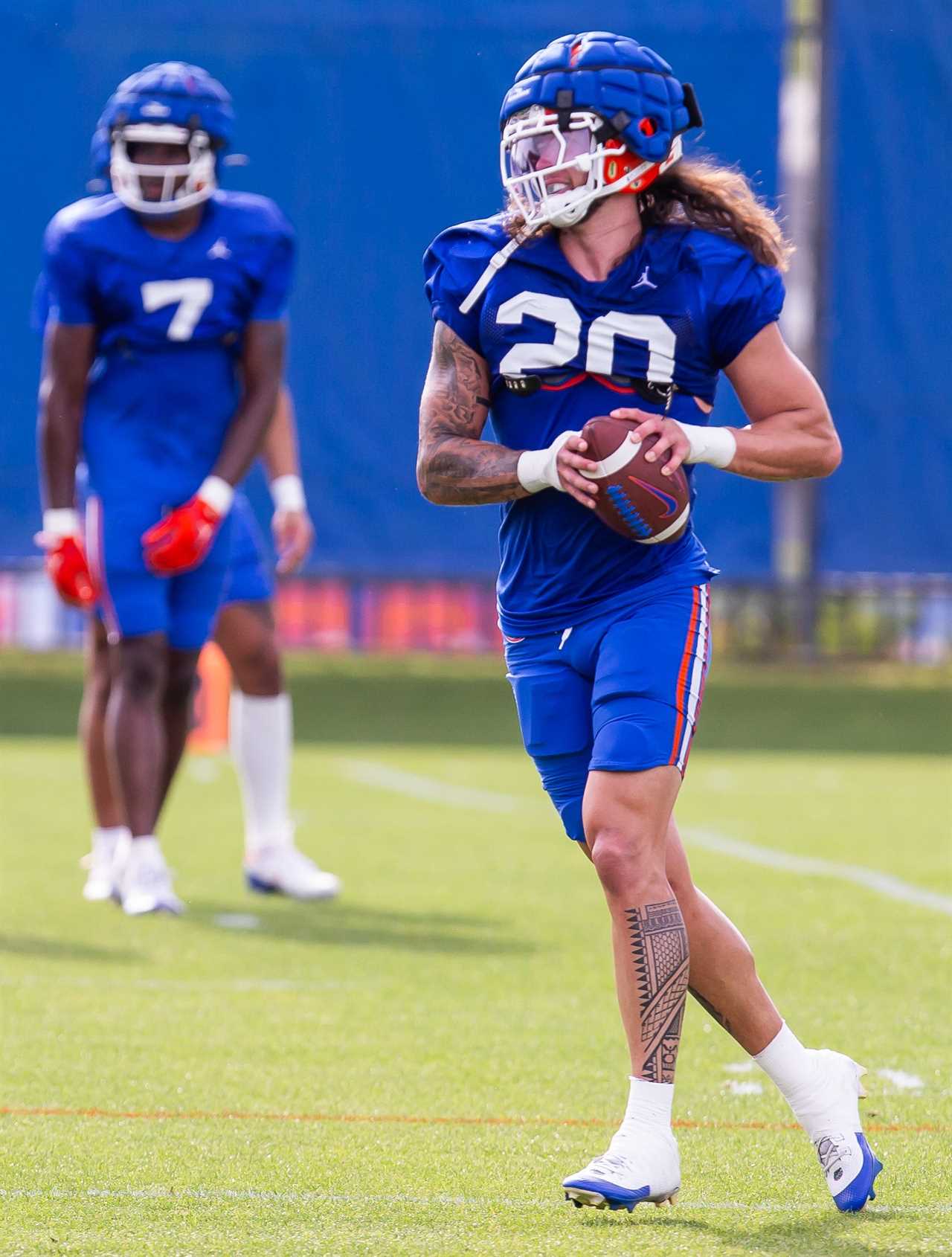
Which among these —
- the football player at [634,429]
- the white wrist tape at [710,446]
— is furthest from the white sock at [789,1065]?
the white wrist tape at [710,446]

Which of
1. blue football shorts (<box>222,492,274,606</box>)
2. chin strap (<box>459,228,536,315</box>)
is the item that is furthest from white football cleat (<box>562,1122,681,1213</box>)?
blue football shorts (<box>222,492,274,606</box>)

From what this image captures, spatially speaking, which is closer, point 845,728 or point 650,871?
point 650,871

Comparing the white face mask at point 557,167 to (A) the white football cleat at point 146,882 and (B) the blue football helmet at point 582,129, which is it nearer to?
(B) the blue football helmet at point 582,129

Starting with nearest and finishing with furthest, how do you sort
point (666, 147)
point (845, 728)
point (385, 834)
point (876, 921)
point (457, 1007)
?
point (666, 147) → point (457, 1007) → point (876, 921) → point (385, 834) → point (845, 728)

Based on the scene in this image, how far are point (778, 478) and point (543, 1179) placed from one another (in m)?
1.25

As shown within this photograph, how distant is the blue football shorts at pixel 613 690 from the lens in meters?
3.44

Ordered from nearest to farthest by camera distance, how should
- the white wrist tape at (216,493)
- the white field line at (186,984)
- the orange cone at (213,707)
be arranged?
1. the white field line at (186,984)
2. the white wrist tape at (216,493)
3. the orange cone at (213,707)

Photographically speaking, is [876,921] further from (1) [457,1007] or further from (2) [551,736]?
(2) [551,736]

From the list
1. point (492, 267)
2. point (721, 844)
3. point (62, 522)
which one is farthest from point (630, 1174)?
point (721, 844)

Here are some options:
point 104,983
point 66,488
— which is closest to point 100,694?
point 66,488

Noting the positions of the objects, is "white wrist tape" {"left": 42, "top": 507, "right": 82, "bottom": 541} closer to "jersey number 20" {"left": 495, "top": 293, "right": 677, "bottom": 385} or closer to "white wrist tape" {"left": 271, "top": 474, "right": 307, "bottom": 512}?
"white wrist tape" {"left": 271, "top": 474, "right": 307, "bottom": 512}

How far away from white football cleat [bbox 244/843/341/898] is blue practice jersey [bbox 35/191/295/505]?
1.27 m

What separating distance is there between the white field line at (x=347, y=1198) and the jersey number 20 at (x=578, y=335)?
1377 mm

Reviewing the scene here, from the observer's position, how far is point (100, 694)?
22.2 ft
